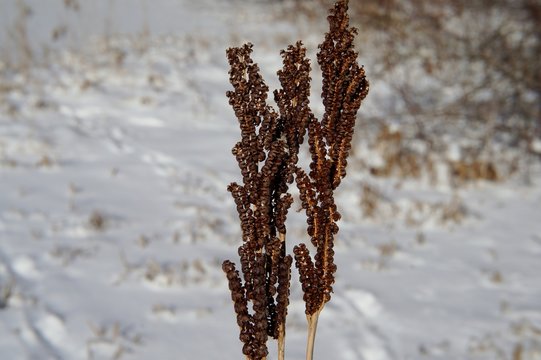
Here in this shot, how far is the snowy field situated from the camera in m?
3.56

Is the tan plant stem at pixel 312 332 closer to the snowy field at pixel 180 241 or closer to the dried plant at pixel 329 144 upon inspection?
the dried plant at pixel 329 144

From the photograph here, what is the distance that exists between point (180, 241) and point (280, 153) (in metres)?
3.10

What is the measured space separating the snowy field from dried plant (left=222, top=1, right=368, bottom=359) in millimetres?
1758

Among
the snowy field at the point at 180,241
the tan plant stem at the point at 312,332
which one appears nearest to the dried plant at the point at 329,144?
the tan plant stem at the point at 312,332

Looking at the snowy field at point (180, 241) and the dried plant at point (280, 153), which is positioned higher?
the snowy field at point (180, 241)

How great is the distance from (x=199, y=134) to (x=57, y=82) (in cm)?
195

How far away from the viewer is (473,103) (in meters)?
6.94

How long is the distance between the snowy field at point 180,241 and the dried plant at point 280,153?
1.76 m

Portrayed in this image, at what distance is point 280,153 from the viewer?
65.2 inches

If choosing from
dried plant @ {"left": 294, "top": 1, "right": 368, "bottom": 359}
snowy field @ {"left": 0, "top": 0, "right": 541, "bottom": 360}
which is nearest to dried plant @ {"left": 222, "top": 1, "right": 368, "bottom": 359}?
dried plant @ {"left": 294, "top": 1, "right": 368, "bottom": 359}

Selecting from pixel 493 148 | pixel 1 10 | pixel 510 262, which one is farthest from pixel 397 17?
pixel 1 10

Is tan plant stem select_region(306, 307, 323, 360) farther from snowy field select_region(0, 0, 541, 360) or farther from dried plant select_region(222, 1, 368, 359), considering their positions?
snowy field select_region(0, 0, 541, 360)

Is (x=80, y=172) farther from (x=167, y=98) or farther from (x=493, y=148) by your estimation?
(x=493, y=148)

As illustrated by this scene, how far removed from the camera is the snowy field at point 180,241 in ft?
11.7
